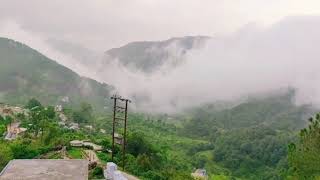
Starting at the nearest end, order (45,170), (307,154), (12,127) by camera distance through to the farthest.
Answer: (45,170) < (307,154) < (12,127)

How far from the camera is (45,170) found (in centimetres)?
2955

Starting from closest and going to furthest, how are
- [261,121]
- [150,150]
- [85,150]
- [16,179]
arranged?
[16,179]
[85,150]
[150,150]
[261,121]

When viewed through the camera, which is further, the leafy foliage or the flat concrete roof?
the leafy foliage

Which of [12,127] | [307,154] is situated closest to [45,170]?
[307,154]

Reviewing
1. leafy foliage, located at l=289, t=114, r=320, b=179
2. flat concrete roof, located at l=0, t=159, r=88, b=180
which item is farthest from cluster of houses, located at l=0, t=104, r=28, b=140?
leafy foliage, located at l=289, t=114, r=320, b=179

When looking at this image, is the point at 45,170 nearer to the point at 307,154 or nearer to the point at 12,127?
the point at 307,154

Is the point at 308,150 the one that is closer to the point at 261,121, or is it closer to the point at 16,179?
the point at 16,179

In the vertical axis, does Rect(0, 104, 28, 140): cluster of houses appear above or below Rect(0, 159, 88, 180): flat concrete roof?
below

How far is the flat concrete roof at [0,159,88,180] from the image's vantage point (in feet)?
91.8

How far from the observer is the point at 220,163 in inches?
4823

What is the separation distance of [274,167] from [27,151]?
7626 centimetres

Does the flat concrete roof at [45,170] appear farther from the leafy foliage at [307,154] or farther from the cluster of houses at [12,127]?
the cluster of houses at [12,127]

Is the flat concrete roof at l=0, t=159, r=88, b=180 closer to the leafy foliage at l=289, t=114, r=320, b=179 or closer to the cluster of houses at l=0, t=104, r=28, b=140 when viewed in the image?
the leafy foliage at l=289, t=114, r=320, b=179

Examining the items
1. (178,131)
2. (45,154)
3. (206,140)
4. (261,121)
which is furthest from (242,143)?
(45,154)
